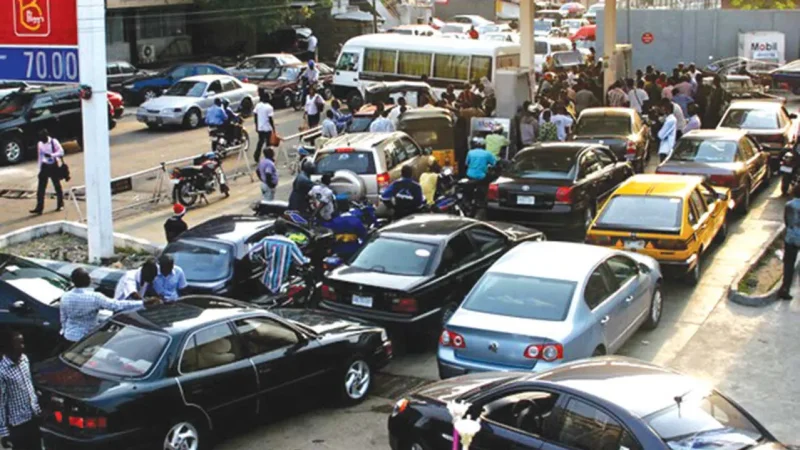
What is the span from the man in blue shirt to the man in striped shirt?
1.28 metres

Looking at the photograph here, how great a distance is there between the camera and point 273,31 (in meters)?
45.9

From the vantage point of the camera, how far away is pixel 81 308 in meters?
11.8

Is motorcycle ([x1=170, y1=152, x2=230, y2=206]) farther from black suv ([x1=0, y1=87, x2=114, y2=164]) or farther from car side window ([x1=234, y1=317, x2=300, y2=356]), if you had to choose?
car side window ([x1=234, y1=317, x2=300, y2=356])

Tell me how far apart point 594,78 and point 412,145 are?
1136cm

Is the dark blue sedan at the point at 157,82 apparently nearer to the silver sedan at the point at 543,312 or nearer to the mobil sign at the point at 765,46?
the mobil sign at the point at 765,46

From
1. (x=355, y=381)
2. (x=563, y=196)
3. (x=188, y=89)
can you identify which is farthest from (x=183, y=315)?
(x=188, y=89)

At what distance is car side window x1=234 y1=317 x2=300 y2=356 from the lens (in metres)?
10.6

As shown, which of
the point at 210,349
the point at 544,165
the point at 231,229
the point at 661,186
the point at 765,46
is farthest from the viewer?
the point at 765,46

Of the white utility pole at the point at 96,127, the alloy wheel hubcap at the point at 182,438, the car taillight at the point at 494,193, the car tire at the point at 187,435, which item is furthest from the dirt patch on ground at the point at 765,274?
the white utility pole at the point at 96,127

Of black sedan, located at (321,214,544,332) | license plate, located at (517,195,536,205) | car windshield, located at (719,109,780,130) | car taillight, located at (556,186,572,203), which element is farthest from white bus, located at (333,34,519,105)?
black sedan, located at (321,214,544,332)

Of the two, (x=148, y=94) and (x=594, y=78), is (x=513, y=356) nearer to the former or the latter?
(x=594, y=78)

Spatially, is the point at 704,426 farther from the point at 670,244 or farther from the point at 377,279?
the point at 670,244

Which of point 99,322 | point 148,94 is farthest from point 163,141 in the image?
point 99,322

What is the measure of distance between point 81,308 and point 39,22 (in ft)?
23.5
